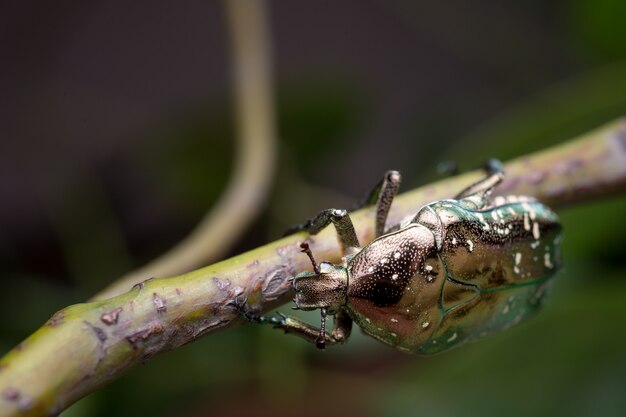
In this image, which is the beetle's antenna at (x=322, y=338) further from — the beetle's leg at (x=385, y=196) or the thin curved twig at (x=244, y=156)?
the thin curved twig at (x=244, y=156)

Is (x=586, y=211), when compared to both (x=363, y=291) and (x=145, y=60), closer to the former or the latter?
(x=363, y=291)

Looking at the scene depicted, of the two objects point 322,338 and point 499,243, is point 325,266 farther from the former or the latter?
point 499,243

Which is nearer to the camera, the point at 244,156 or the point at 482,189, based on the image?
the point at 482,189

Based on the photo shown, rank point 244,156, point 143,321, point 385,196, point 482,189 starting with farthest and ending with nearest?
1. point 244,156
2. point 482,189
3. point 385,196
4. point 143,321

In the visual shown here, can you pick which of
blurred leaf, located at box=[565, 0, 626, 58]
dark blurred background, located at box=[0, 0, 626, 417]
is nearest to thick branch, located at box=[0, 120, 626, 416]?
dark blurred background, located at box=[0, 0, 626, 417]

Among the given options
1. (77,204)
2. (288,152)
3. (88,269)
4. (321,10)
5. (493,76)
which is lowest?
(88,269)

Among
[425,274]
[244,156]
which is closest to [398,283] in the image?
[425,274]

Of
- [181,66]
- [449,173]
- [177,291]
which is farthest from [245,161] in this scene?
[181,66]
